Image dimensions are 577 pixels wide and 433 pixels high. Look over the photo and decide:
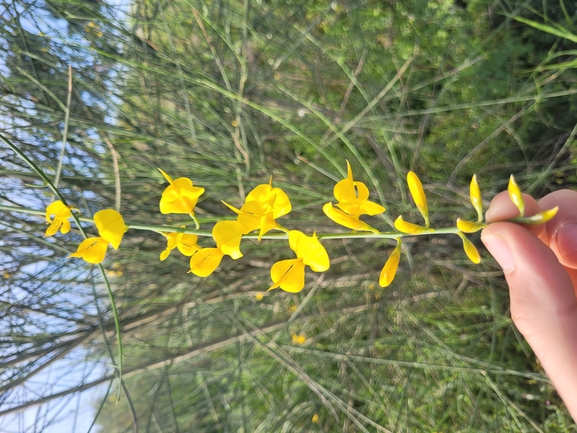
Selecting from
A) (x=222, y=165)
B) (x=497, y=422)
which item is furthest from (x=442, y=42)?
(x=497, y=422)

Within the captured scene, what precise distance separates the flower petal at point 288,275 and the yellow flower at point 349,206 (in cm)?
11

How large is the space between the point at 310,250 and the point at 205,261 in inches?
6.9

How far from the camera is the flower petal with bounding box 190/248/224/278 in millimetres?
635

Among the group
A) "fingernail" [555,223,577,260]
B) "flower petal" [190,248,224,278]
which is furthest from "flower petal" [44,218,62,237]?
"fingernail" [555,223,577,260]

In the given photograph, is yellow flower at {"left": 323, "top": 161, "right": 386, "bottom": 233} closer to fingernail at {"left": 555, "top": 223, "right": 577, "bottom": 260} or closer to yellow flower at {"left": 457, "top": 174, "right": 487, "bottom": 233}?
yellow flower at {"left": 457, "top": 174, "right": 487, "bottom": 233}

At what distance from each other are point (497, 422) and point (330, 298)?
0.93 meters

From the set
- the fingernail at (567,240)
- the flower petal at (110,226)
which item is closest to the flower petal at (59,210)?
the flower petal at (110,226)

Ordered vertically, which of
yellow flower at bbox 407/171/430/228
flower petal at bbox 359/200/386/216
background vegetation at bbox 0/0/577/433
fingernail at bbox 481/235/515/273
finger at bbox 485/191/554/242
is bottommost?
background vegetation at bbox 0/0/577/433

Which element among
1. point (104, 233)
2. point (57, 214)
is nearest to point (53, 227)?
point (57, 214)

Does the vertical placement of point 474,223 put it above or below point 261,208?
above

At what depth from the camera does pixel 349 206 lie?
626mm

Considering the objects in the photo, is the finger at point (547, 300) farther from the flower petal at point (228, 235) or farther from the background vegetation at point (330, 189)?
the background vegetation at point (330, 189)

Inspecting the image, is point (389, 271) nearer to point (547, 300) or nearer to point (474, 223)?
point (474, 223)

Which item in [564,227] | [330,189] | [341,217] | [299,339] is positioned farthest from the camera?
[299,339]
